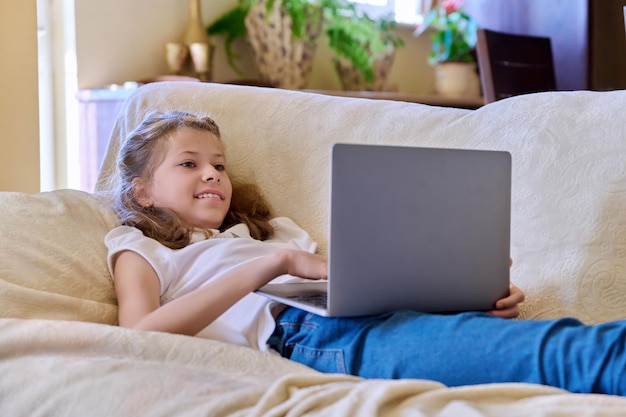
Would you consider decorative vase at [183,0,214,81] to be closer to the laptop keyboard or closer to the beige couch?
the beige couch

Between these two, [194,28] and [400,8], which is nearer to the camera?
[194,28]

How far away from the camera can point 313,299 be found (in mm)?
1288

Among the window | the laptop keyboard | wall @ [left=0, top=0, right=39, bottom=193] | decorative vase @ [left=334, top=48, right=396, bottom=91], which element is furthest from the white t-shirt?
the window

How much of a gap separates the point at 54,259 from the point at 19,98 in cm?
77

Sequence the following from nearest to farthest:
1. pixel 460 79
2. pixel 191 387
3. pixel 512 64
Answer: pixel 191 387
pixel 512 64
pixel 460 79

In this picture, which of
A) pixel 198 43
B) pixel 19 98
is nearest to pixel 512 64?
pixel 198 43

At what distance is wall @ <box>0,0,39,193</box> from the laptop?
1080 millimetres

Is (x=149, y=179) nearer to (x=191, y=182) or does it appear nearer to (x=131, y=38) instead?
(x=191, y=182)

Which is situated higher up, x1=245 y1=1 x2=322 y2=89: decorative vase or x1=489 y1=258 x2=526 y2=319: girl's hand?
x1=245 y1=1 x2=322 y2=89: decorative vase

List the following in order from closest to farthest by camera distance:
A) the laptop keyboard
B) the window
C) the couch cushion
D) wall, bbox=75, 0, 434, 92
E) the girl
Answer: the girl, the laptop keyboard, the couch cushion, wall, bbox=75, 0, 434, 92, the window

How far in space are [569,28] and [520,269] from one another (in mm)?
2394

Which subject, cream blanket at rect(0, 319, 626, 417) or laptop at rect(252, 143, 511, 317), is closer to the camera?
cream blanket at rect(0, 319, 626, 417)

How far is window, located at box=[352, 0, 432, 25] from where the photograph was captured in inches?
146

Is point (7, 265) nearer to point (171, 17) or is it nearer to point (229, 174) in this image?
point (229, 174)
